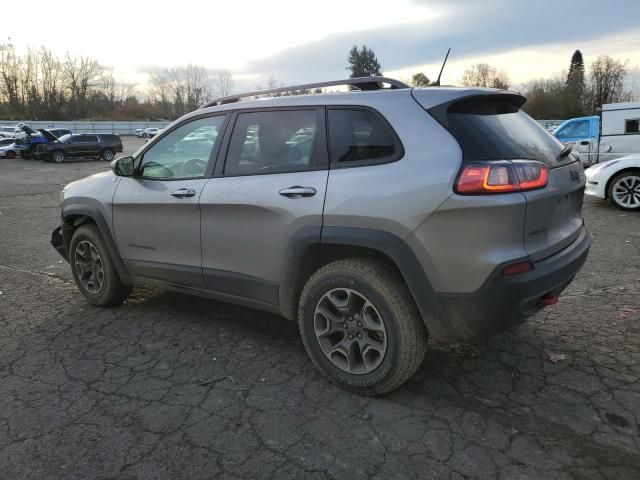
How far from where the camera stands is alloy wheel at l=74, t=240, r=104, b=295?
4562 millimetres

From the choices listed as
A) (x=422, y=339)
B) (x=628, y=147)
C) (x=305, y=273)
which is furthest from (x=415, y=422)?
(x=628, y=147)

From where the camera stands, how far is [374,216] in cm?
279

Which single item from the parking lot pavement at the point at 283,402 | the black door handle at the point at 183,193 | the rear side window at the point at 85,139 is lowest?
the parking lot pavement at the point at 283,402

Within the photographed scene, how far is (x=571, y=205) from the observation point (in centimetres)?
309

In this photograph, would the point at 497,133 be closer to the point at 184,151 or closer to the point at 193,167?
the point at 193,167

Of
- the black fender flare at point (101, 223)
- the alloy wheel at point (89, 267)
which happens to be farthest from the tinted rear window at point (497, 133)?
the alloy wheel at point (89, 267)

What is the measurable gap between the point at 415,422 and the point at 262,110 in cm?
224

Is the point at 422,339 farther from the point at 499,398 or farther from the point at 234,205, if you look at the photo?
the point at 234,205

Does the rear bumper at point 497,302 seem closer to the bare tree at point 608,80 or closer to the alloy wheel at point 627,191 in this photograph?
the alloy wheel at point 627,191

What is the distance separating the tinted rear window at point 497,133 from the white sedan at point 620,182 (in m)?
7.14

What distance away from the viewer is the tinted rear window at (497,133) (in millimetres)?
2680

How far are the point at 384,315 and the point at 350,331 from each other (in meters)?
0.29

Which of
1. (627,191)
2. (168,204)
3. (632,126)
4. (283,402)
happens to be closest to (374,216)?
(283,402)

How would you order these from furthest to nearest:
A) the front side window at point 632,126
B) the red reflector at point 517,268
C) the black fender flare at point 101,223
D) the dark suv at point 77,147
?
the dark suv at point 77,147 → the front side window at point 632,126 → the black fender flare at point 101,223 → the red reflector at point 517,268
